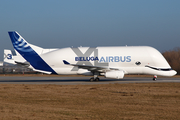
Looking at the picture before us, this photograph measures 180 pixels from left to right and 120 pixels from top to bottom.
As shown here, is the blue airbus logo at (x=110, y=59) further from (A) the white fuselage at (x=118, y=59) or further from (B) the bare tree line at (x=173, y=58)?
(B) the bare tree line at (x=173, y=58)

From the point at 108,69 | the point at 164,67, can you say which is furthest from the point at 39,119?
the point at 164,67

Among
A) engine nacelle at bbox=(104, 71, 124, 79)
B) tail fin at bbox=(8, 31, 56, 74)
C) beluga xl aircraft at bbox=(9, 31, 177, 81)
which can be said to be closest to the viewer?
engine nacelle at bbox=(104, 71, 124, 79)

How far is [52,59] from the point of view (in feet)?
119

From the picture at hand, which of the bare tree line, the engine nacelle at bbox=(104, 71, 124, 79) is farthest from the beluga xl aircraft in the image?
the bare tree line

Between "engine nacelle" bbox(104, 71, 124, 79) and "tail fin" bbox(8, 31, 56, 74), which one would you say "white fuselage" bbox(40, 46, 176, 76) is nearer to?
"tail fin" bbox(8, 31, 56, 74)

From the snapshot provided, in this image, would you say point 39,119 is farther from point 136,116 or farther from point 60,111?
point 136,116

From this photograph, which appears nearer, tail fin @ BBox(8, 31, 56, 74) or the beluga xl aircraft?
the beluga xl aircraft

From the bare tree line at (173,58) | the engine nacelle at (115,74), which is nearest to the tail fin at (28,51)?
the engine nacelle at (115,74)

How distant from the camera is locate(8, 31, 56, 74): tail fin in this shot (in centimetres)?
3653

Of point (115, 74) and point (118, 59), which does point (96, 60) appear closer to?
point (118, 59)

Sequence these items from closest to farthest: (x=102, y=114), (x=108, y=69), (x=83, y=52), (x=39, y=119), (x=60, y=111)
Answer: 1. (x=39, y=119)
2. (x=102, y=114)
3. (x=60, y=111)
4. (x=108, y=69)
5. (x=83, y=52)

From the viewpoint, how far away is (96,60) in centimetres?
3494

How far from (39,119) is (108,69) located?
23.7m

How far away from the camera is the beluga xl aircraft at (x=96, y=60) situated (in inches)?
1328
